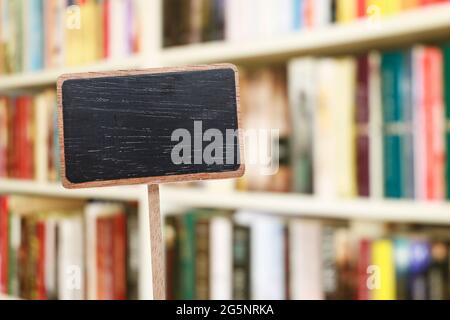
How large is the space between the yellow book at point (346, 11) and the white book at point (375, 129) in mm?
90

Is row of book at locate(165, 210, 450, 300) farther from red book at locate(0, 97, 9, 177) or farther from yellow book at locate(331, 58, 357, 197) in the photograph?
red book at locate(0, 97, 9, 177)

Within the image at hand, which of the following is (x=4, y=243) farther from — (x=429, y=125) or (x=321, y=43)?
(x=429, y=125)

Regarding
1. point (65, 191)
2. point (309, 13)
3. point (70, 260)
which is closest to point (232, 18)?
point (309, 13)

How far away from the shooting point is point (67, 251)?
1.38 m

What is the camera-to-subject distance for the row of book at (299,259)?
917 mm

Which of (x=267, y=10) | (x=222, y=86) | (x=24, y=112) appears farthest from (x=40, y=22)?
(x=222, y=86)

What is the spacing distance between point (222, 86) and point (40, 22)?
3.63 feet

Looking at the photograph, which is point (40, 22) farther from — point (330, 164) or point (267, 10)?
point (330, 164)

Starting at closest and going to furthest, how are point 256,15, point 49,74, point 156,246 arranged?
1. point 156,246
2. point 256,15
3. point 49,74

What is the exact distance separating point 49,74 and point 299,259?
2.87ft

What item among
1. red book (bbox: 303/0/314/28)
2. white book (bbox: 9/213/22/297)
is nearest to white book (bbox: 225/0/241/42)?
red book (bbox: 303/0/314/28)

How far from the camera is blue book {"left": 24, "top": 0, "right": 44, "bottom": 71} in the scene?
59.2 inches

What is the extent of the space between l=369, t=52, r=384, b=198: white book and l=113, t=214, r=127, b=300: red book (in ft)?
2.18

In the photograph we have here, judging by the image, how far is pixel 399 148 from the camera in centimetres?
91
